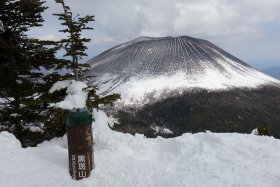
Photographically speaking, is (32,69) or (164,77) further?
(164,77)

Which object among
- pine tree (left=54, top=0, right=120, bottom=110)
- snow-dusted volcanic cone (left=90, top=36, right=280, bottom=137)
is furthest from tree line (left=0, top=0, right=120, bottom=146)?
snow-dusted volcanic cone (left=90, top=36, right=280, bottom=137)

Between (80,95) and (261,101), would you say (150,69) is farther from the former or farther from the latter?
(80,95)

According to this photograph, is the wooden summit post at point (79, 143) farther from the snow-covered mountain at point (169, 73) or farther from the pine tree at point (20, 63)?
the snow-covered mountain at point (169, 73)

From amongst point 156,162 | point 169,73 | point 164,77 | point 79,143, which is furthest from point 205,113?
point 79,143

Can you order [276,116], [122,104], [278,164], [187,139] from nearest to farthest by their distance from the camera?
[278,164], [187,139], [276,116], [122,104]

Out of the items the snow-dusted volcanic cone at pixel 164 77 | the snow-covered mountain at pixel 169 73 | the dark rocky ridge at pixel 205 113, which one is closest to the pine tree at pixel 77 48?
the dark rocky ridge at pixel 205 113

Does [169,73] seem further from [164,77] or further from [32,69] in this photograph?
[32,69]

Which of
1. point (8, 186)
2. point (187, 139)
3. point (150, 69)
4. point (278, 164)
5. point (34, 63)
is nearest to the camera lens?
point (8, 186)

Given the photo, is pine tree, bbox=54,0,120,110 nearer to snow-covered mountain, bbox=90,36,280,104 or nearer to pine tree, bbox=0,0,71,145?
pine tree, bbox=0,0,71,145

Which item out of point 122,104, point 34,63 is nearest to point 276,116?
point 122,104
